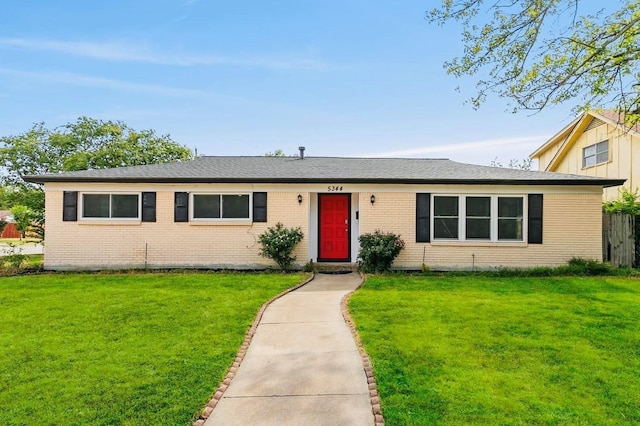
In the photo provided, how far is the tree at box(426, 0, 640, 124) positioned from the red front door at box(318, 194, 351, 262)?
16.9 ft

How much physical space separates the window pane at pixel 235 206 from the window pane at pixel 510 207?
729 cm

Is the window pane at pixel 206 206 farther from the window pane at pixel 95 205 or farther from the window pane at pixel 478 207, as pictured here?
the window pane at pixel 478 207

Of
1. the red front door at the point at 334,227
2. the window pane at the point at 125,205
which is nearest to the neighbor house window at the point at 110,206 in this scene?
the window pane at the point at 125,205

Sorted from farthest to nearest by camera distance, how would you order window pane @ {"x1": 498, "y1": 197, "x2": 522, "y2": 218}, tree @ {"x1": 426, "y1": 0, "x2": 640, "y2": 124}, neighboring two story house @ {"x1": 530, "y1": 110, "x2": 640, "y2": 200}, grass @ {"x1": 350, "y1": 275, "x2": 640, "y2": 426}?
neighboring two story house @ {"x1": 530, "y1": 110, "x2": 640, "y2": 200}, window pane @ {"x1": 498, "y1": 197, "x2": 522, "y2": 218}, tree @ {"x1": 426, "y1": 0, "x2": 640, "y2": 124}, grass @ {"x1": 350, "y1": 275, "x2": 640, "y2": 426}

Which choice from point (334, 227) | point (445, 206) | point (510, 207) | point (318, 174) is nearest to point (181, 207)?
point (318, 174)

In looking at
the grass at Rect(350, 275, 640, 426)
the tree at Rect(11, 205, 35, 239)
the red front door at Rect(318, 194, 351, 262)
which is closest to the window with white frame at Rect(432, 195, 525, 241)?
the red front door at Rect(318, 194, 351, 262)

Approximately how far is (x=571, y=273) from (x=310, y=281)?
7184 mm

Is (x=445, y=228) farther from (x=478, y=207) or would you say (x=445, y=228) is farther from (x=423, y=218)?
(x=478, y=207)

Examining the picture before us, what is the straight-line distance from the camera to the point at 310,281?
9430 millimetres

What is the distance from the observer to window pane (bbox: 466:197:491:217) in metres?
11.0

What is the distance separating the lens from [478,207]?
11.0 metres

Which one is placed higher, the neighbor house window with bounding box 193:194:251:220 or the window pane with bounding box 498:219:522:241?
the neighbor house window with bounding box 193:194:251:220

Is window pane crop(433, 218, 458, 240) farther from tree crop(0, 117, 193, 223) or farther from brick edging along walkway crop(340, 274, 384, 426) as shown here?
tree crop(0, 117, 193, 223)

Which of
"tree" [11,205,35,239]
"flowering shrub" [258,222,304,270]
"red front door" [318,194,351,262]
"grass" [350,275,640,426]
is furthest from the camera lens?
"tree" [11,205,35,239]
